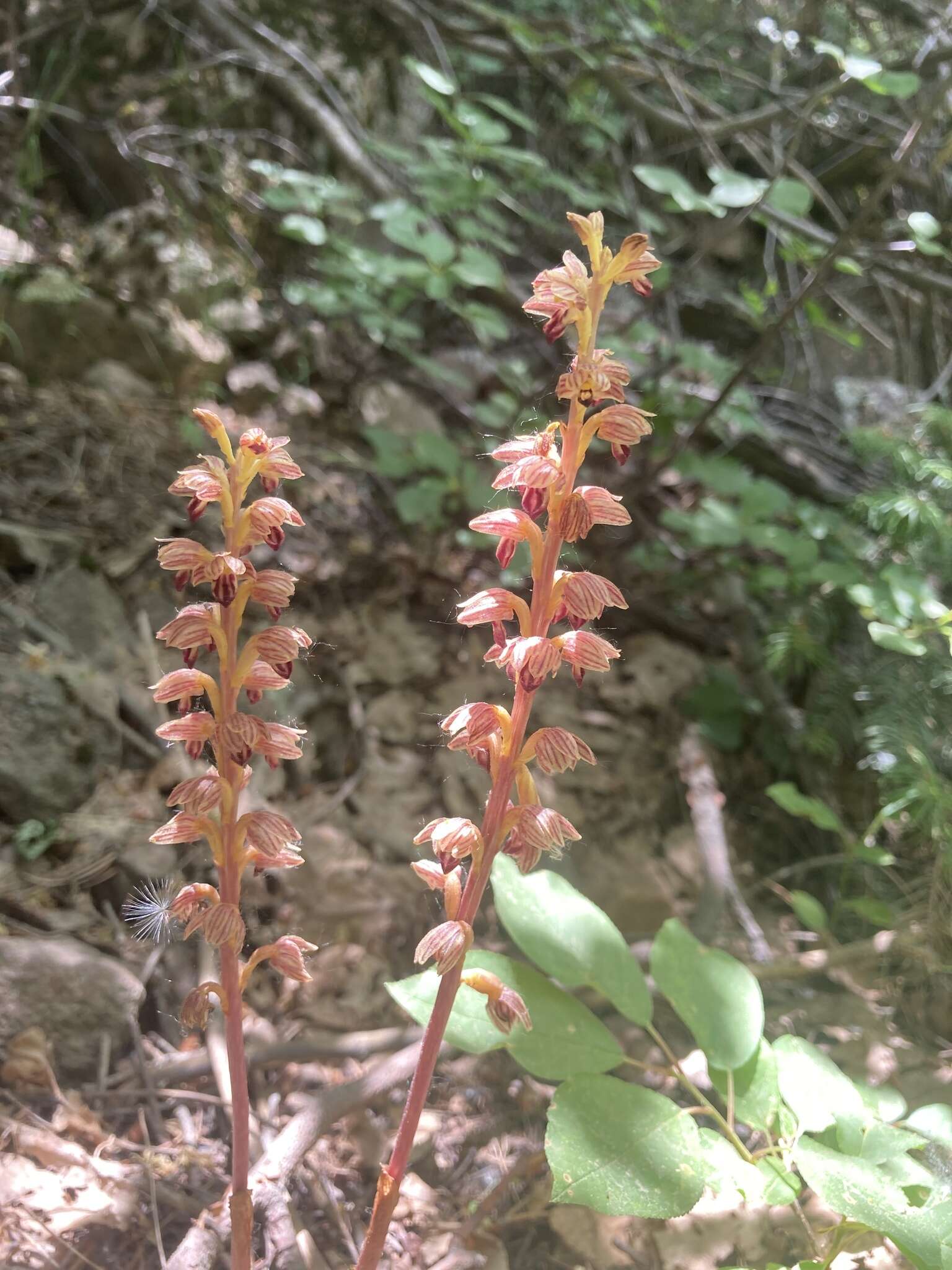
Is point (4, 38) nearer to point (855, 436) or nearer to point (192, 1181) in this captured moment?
point (855, 436)

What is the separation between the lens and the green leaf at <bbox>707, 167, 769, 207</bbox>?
2.32 m

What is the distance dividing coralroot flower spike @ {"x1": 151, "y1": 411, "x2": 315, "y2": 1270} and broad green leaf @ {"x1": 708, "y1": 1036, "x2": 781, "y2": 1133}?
757mm

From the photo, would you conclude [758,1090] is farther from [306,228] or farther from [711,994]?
[306,228]

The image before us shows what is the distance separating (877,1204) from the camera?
1068 mm

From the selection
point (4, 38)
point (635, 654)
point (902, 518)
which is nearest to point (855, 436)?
point (902, 518)

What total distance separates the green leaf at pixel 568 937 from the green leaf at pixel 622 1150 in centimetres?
16

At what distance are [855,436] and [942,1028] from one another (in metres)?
2.22

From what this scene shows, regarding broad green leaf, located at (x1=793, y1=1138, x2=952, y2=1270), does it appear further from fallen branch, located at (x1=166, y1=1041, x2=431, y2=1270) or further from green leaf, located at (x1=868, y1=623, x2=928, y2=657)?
green leaf, located at (x1=868, y1=623, x2=928, y2=657)

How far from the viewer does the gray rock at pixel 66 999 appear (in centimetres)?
158

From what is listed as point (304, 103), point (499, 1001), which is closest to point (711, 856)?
point (499, 1001)

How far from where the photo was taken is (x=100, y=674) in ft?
7.50

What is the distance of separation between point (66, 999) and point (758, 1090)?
4.09ft

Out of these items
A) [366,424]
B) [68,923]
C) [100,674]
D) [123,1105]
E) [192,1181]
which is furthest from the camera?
[366,424]

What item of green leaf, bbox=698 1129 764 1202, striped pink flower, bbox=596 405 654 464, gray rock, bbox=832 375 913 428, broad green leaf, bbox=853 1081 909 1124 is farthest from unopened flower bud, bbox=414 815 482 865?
gray rock, bbox=832 375 913 428
